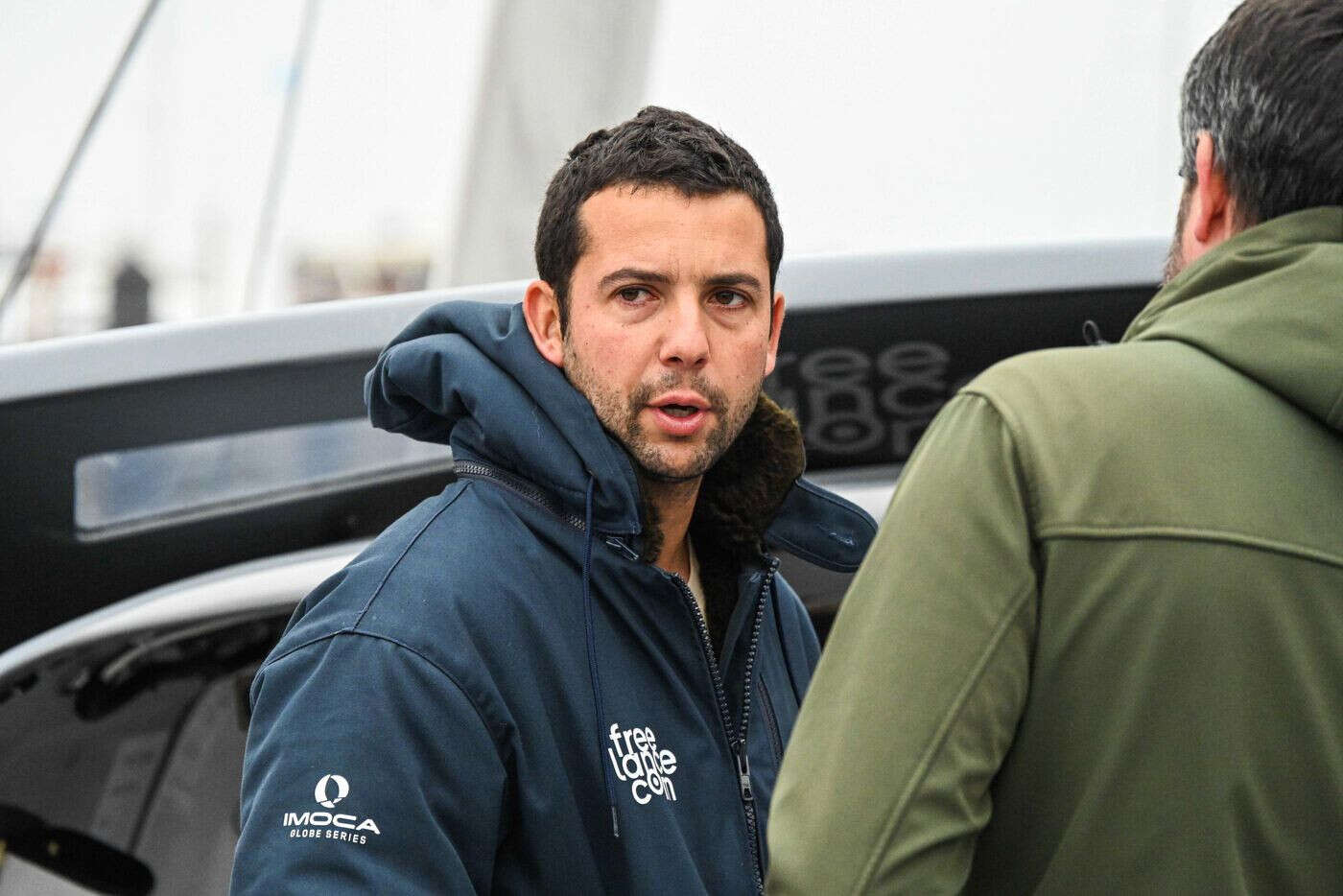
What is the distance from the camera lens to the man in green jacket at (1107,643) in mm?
1285

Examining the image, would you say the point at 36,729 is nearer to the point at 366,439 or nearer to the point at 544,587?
the point at 366,439

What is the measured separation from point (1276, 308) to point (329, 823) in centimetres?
98

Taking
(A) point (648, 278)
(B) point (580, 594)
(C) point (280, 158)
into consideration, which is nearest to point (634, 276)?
(A) point (648, 278)

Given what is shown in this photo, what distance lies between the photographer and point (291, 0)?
44.1 ft

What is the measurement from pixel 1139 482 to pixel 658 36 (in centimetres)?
519

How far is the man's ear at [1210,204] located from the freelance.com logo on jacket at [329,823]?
95 cm

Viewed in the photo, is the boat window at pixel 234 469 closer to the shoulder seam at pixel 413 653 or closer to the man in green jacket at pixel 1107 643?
the shoulder seam at pixel 413 653

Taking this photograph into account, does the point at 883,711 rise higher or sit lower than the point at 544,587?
higher

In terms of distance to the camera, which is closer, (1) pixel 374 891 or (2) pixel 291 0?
(1) pixel 374 891

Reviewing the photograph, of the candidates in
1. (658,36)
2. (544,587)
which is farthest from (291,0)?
(544,587)

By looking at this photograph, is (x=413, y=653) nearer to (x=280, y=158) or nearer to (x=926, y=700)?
(x=926, y=700)

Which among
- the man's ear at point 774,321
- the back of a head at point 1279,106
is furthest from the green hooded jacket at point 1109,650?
the man's ear at point 774,321

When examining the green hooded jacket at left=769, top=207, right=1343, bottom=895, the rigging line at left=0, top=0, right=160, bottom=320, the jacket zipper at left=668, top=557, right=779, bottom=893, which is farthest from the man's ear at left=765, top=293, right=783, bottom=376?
the rigging line at left=0, top=0, right=160, bottom=320

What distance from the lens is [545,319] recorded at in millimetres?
2027
